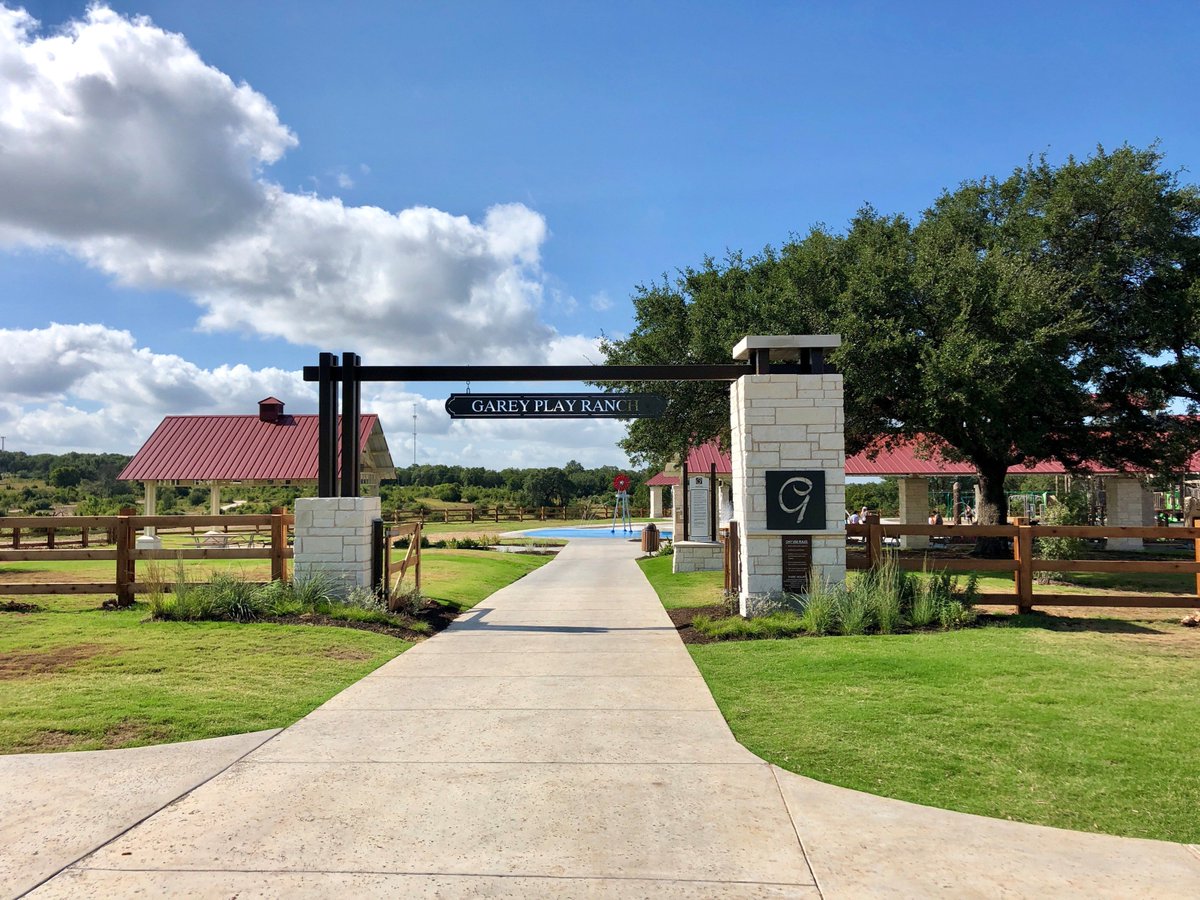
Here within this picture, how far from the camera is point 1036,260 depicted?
1880 centimetres

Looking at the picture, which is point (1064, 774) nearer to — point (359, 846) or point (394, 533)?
point (359, 846)

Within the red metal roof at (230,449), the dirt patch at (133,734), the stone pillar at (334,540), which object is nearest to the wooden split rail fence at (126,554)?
the stone pillar at (334,540)

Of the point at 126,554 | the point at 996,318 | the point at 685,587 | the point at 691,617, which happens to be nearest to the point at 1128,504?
the point at 996,318

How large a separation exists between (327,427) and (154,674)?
525 cm

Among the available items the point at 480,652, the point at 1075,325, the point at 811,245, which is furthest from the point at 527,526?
the point at 480,652

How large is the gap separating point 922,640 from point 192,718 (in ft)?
24.4

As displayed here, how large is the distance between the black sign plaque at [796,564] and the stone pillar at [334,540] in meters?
6.06

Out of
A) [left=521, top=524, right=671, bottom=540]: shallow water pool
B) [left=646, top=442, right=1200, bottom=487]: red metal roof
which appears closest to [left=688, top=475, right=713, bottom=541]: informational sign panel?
[left=646, top=442, right=1200, bottom=487]: red metal roof

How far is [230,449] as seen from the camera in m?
33.6

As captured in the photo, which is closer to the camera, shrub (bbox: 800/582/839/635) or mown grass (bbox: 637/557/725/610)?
shrub (bbox: 800/582/839/635)

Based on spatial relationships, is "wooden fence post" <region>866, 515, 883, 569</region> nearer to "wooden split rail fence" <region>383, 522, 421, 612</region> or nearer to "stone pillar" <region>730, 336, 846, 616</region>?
"stone pillar" <region>730, 336, 846, 616</region>

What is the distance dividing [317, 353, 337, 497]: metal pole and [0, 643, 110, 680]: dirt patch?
3.89m

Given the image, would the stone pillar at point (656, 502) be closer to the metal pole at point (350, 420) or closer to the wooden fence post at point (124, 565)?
the metal pole at point (350, 420)

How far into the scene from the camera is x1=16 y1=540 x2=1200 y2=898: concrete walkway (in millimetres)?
3662
